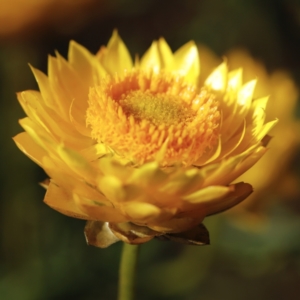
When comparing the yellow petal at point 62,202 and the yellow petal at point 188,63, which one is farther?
the yellow petal at point 188,63

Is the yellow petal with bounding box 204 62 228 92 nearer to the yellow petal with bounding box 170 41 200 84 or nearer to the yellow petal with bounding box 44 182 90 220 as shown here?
the yellow petal with bounding box 170 41 200 84

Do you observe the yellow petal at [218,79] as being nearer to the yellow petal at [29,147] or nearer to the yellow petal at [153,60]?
the yellow petal at [153,60]

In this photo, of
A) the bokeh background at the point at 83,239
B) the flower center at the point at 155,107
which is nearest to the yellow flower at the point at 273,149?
the bokeh background at the point at 83,239

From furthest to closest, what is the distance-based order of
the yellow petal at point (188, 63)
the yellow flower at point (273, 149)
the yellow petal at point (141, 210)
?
the yellow flower at point (273, 149)
the yellow petal at point (188, 63)
the yellow petal at point (141, 210)

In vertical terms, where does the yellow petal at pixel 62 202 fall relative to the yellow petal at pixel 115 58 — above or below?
below

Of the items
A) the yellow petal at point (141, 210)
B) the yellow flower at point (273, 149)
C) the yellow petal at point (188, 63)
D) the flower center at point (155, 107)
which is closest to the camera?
the yellow petal at point (141, 210)

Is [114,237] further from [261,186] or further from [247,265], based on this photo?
[247,265]

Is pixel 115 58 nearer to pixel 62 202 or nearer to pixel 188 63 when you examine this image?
pixel 188 63

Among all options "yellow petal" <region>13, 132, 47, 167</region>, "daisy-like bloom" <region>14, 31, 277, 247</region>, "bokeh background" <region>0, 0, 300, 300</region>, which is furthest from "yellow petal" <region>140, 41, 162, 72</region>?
"bokeh background" <region>0, 0, 300, 300</region>
